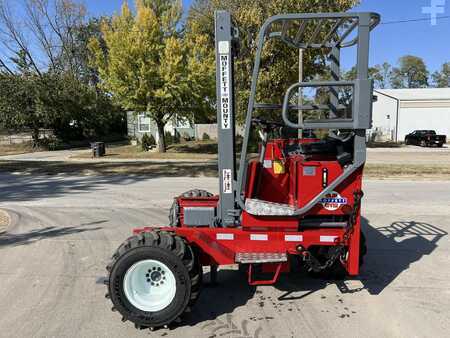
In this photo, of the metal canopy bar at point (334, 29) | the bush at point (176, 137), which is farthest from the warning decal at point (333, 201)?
the bush at point (176, 137)

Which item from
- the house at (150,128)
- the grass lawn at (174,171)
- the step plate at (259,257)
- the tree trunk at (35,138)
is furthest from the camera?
the house at (150,128)

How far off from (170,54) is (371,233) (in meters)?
18.7

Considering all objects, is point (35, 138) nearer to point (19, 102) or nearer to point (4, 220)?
point (19, 102)

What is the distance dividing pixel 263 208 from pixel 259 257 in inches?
20.0

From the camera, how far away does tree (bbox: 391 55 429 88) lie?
9988 cm

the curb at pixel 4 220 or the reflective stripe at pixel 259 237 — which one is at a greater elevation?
the reflective stripe at pixel 259 237

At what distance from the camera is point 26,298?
4398 mm

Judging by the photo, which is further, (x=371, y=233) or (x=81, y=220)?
(x=81, y=220)

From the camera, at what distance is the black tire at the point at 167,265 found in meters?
3.75

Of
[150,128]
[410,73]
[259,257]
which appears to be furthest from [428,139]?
[410,73]

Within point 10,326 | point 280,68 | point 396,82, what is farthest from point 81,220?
point 396,82

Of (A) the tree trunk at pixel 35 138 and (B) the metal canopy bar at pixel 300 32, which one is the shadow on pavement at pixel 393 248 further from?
(A) the tree trunk at pixel 35 138

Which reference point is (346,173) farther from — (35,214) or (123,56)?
(123,56)

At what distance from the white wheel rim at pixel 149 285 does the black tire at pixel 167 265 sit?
51 mm
